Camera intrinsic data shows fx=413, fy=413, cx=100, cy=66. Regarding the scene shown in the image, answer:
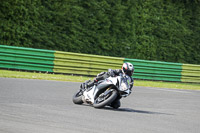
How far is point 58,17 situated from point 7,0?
3.09 meters

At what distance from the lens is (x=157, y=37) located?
90.1 feet

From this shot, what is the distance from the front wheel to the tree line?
12.0 m

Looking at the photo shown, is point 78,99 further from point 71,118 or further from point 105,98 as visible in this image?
point 71,118

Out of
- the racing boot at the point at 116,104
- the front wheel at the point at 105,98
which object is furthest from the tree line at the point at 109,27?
the front wheel at the point at 105,98

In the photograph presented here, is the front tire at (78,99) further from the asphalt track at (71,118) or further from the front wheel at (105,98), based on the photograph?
the front wheel at (105,98)

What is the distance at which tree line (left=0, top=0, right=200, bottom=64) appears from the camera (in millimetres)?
21156

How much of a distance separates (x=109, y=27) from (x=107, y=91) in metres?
15.8

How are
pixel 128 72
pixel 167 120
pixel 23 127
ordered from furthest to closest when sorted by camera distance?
pixel 128 72, pixel 167 120, pixel 23 127

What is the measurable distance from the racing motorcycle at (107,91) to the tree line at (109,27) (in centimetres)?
1175

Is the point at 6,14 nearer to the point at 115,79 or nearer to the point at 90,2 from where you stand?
the point at 90,2

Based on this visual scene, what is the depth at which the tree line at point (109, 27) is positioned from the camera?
69.4 feet

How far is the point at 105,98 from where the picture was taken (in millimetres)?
9297

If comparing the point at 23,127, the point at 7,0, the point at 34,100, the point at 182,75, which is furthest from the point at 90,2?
the point at 23,127

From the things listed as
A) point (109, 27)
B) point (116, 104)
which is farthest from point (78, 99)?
point (109, 27)
